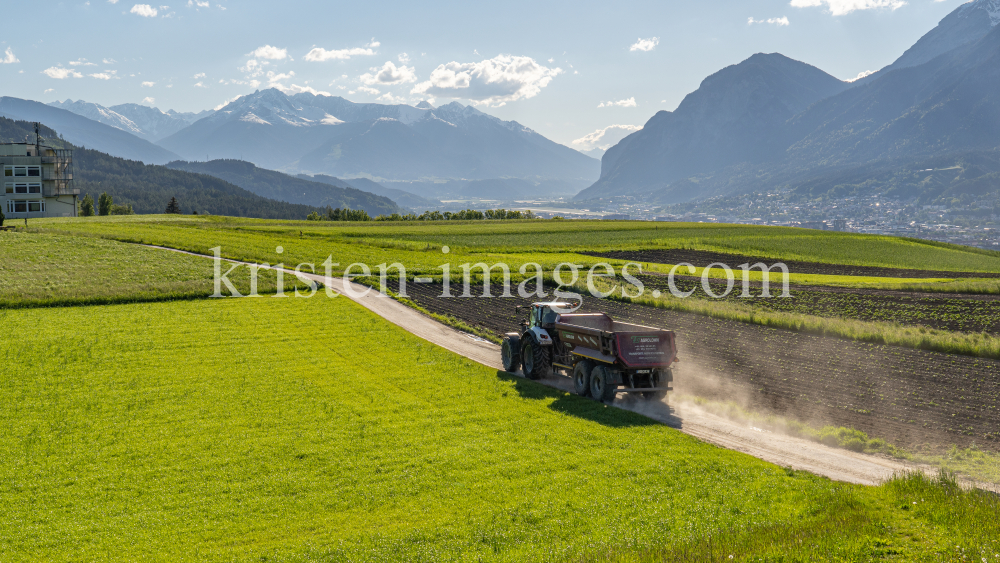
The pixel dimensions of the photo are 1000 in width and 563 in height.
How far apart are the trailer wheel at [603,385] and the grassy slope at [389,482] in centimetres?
57

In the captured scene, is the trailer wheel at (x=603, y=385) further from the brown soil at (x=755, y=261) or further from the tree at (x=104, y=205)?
the tree at (x=104, y=205)

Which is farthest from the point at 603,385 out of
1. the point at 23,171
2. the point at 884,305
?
the point at 23,171

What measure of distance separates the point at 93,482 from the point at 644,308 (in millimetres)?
31906

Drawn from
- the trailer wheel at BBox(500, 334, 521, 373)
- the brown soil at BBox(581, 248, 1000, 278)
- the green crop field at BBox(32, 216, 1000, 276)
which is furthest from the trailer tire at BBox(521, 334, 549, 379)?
the brown soil at BBox(581, 248, 1000, 278)

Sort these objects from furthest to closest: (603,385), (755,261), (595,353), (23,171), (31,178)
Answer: (31,178)
(23,171)
(755,261)
(595,353)
(603,385)

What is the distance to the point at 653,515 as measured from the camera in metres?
12.3

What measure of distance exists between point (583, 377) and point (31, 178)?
121 metres

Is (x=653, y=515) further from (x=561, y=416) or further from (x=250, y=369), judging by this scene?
(x=250, y=369)

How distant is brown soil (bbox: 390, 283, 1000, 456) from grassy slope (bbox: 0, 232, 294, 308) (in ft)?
108

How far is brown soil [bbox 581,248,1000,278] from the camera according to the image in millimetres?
62594

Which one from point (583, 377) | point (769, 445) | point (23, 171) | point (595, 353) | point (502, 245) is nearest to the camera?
point (769, 445)

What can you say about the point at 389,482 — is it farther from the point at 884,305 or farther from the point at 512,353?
the point at 884,305

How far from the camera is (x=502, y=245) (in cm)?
8538

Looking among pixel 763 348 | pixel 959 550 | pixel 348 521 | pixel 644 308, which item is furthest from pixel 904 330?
pixel 348 521
